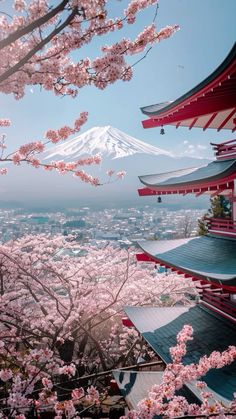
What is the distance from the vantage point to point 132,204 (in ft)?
554

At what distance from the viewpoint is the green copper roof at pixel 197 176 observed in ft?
17.5

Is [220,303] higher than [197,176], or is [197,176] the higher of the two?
[197,176]

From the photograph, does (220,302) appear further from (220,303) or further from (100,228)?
(100,228)

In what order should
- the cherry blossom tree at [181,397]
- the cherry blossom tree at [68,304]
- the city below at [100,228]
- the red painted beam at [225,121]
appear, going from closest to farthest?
the cherry blossom tree at [181,397], the red painted beam at [225,121], the cherry blossom tree at [68,304], the city below at [100,228]

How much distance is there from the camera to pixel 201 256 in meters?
6.33

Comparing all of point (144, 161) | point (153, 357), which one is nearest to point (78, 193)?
point (144, 161)

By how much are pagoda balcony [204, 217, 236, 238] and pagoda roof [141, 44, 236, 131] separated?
203 cm

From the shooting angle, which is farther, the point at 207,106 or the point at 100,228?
the point at 100,228

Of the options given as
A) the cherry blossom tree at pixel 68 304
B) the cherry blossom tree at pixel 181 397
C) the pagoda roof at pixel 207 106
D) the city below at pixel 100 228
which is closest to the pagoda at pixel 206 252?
the pagoda roof at pixel 207 106

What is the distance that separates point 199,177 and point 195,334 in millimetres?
3013

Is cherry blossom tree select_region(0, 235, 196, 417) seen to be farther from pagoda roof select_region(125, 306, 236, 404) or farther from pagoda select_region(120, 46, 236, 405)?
pagoda select_region(120, 46, 236, 405)

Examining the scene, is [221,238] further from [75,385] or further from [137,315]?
[75,385]

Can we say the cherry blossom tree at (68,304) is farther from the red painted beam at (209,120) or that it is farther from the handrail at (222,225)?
Result: the red painted beam at (209,120)

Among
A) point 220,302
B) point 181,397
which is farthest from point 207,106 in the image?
point 181,397
